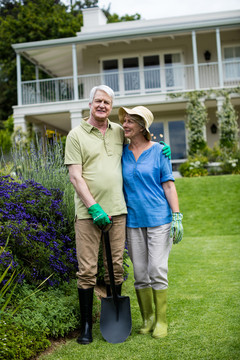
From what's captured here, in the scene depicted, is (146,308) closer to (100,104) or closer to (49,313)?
(49,313)

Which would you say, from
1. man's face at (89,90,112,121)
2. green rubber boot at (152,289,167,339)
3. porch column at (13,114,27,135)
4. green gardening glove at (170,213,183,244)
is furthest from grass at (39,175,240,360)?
porch column at (13,114,27,135)

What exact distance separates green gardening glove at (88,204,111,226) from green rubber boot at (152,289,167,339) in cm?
76

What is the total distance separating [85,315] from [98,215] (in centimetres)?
87

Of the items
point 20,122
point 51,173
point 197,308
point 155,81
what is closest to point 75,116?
point 20,122

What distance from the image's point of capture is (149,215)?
3.42m

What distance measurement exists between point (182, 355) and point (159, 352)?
0.58 feet

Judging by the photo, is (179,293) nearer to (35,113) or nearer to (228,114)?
(228,114)

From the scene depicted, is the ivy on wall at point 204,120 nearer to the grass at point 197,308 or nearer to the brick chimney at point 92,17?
the grass at point 197,308

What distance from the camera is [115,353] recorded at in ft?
10.4

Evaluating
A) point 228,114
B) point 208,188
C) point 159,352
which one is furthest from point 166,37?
point 159,352

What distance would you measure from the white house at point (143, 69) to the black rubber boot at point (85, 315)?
13281 millimetres

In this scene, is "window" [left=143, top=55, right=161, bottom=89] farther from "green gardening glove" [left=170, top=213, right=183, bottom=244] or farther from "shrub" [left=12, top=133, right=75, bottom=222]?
"green gardening glove" [left=170, top=213, right=183, bottom=244]

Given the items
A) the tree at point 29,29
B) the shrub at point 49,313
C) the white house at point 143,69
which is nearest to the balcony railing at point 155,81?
the white house at point 143,69

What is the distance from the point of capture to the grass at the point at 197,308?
314 cm
